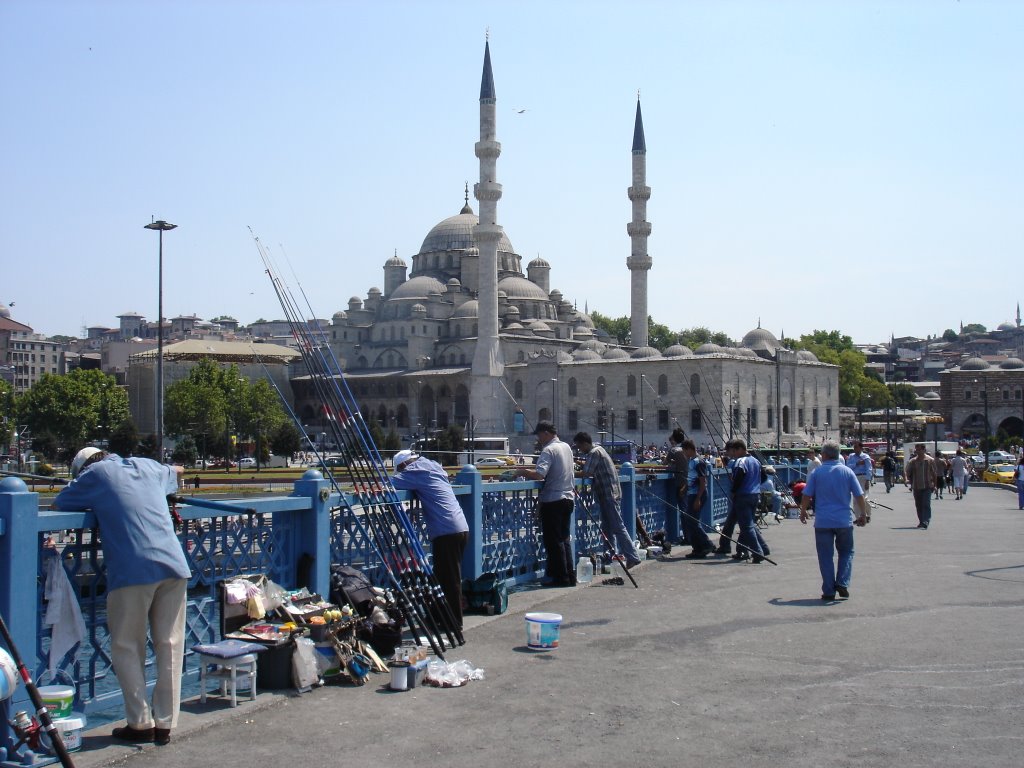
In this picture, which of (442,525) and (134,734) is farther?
(442,525)

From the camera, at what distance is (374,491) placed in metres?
5.98

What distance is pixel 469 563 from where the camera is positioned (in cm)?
726

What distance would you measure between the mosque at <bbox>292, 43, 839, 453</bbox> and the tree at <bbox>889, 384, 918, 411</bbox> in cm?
3139

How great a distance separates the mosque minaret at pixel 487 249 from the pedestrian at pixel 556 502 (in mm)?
39181

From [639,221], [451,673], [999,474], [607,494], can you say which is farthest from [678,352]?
[451,673]

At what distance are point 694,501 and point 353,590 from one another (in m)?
5.78

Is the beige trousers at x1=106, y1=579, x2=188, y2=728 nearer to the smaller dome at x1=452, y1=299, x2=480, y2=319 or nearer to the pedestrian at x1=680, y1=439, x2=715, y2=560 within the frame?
the pedestrian at x1=680, y1=439, x2=715, y2=560

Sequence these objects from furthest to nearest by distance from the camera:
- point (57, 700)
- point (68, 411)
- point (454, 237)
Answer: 1. point (454, 237)
2. point (68, 411)
3. point (57, 700)

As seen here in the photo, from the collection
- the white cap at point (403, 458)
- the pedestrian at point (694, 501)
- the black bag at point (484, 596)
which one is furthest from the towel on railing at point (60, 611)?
the pedestrian at point (694, 501)

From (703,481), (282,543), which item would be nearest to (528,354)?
(703,481)

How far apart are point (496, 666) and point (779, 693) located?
147 cm

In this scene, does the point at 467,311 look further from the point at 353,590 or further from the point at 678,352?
the point at 353,590

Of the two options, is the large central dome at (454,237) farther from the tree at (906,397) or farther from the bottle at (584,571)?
the bottle at (584,571)

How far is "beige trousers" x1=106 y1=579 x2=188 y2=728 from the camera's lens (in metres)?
4.04
